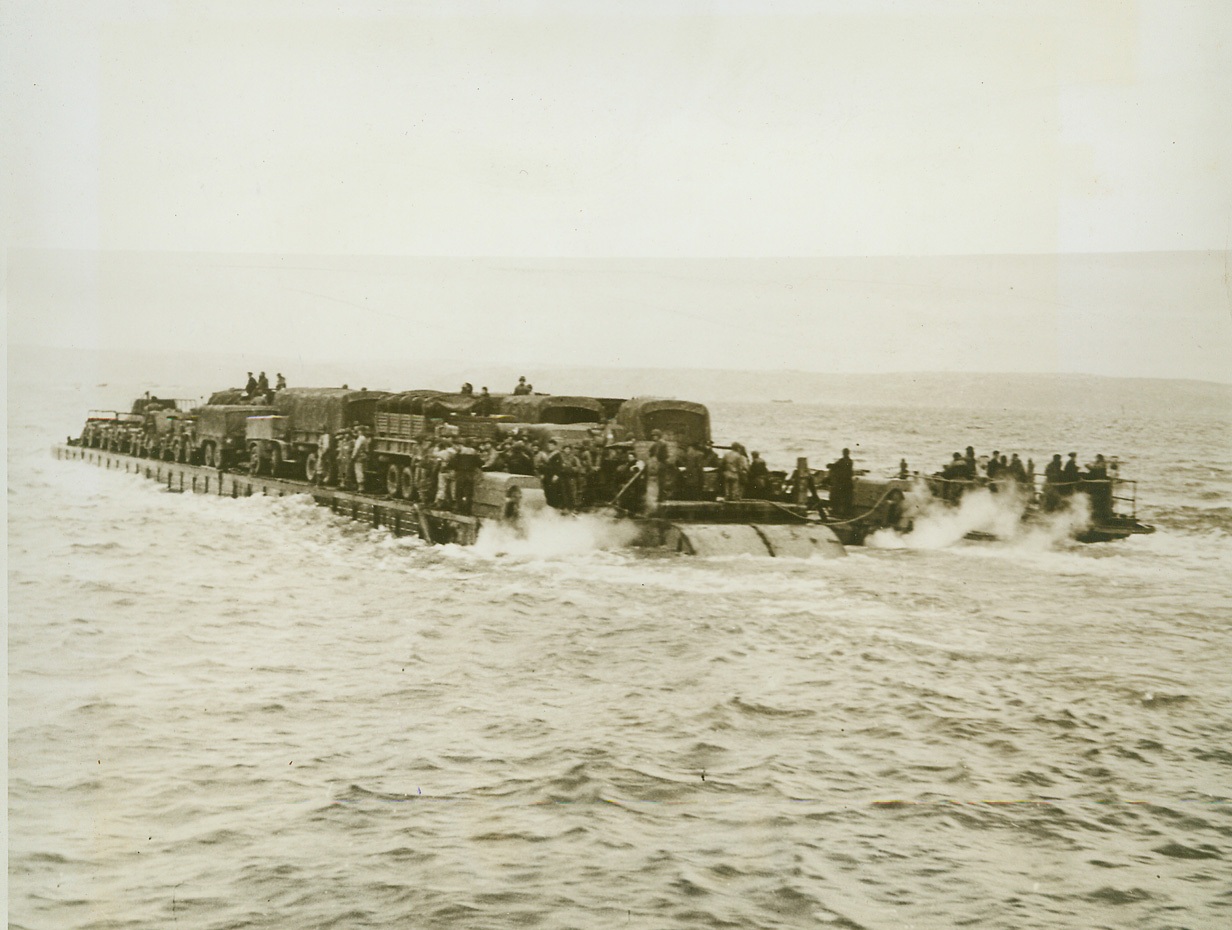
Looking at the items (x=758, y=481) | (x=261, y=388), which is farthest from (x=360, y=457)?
(x=758, y=481)

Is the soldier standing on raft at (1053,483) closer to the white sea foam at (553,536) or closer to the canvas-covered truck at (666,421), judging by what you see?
the canvas-covered truck at (666,421)

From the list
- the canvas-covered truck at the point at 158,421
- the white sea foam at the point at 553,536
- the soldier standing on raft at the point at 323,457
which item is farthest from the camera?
the soldier standing on raft at the point at 323,457

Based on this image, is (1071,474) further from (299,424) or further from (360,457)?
(299,424)

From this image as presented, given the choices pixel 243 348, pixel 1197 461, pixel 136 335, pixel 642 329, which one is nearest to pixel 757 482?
pixel 642 329

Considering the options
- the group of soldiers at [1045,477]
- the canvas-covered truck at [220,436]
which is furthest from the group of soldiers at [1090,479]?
the canvas-covered truck at [220,436]

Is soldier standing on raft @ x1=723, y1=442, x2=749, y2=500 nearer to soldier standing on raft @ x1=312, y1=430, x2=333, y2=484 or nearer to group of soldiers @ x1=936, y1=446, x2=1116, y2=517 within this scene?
group of soldiers @ x1=936, y1=446, x2=1116, y2=517
